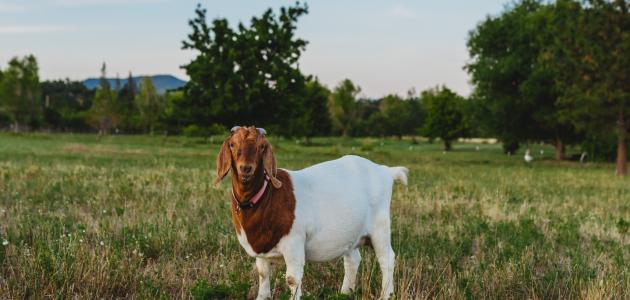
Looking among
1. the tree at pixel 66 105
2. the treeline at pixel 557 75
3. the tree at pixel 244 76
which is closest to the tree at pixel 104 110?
the tree at pixel 66 105

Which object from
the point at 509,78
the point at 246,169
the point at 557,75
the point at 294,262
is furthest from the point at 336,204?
the point at 509,78

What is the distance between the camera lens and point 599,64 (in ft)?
88.7

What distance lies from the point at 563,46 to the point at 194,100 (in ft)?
74.9

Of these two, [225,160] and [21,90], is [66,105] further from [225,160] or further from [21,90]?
[225,160]

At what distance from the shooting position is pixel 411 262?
6.28 meters

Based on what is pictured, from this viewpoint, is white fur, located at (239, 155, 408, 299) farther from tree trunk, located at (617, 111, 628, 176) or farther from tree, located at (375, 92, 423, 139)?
tree, located at (375, 92, 423, 139)

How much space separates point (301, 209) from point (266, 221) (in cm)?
35

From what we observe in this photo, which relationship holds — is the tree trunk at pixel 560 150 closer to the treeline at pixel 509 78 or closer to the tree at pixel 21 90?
the treeline at pixel 509 78

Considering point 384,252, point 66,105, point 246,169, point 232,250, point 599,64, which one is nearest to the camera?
point 246,169

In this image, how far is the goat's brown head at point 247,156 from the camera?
3797mm

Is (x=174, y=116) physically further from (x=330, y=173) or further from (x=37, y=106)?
(x=37, y=106)

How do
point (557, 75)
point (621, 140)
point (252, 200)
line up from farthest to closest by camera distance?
1. point (557, 75)
2. point (621, 140)
3. point (252, 200)

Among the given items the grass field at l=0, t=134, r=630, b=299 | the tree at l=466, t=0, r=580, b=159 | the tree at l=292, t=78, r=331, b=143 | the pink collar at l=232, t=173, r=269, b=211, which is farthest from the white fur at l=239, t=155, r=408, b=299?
the tree at l=292, t=78, r=331, b=143

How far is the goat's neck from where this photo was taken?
4.02m
